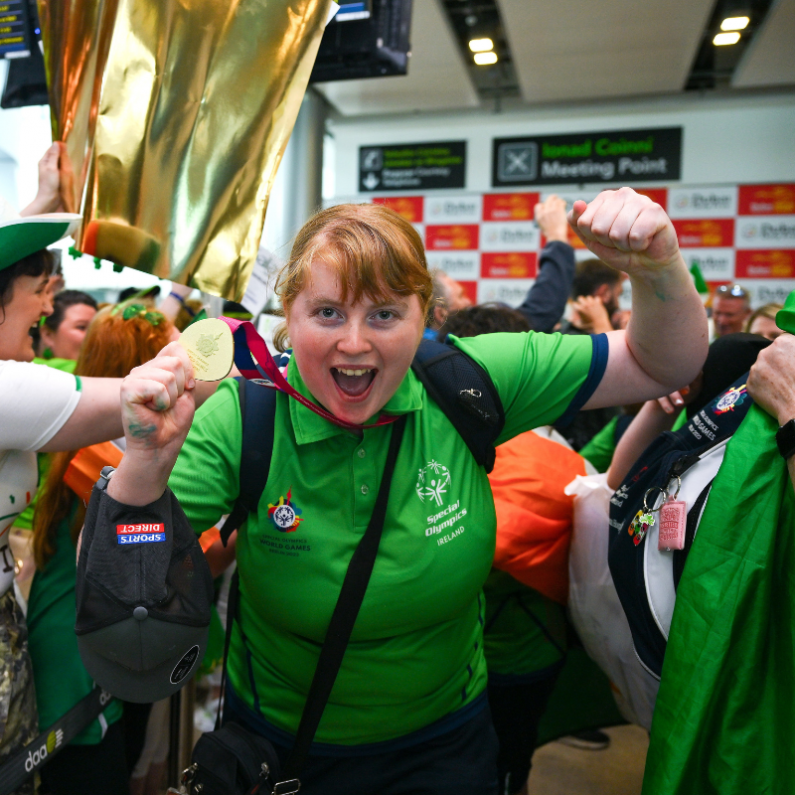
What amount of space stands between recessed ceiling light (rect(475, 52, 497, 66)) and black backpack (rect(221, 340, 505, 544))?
5.84 m

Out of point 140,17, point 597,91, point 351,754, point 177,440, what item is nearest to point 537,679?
point 351,754

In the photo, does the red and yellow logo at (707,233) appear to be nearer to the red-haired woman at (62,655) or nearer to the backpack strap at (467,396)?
the backpack strap at (467,396)

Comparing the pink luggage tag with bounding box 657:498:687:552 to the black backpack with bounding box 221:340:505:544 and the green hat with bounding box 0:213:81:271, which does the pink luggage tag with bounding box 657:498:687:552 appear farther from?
the green hat with bounding box 0:213:81:271

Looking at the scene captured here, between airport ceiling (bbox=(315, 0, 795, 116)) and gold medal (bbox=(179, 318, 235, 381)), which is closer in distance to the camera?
gold medal (bbox=(179, 318, 235, 381))

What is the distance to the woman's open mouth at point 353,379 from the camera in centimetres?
120

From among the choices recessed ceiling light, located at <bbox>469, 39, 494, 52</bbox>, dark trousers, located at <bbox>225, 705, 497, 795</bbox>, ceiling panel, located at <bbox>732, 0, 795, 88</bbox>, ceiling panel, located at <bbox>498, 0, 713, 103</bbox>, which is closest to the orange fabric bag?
dark trousers, located at <bbox>225, 705, 497, 795</bbox>

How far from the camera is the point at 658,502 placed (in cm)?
129

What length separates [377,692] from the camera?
1260 mm

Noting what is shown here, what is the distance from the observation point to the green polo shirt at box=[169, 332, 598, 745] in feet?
3.91

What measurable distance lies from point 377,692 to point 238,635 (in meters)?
0.31

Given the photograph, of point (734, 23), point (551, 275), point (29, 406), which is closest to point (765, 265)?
point (734, 23)

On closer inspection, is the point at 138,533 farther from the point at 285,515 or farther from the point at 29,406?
the point at 29,406

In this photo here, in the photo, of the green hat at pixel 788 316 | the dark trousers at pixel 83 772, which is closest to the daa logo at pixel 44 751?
the dark trousers at pixel 83 772

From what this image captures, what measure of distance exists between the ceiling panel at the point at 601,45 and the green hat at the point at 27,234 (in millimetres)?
4870
